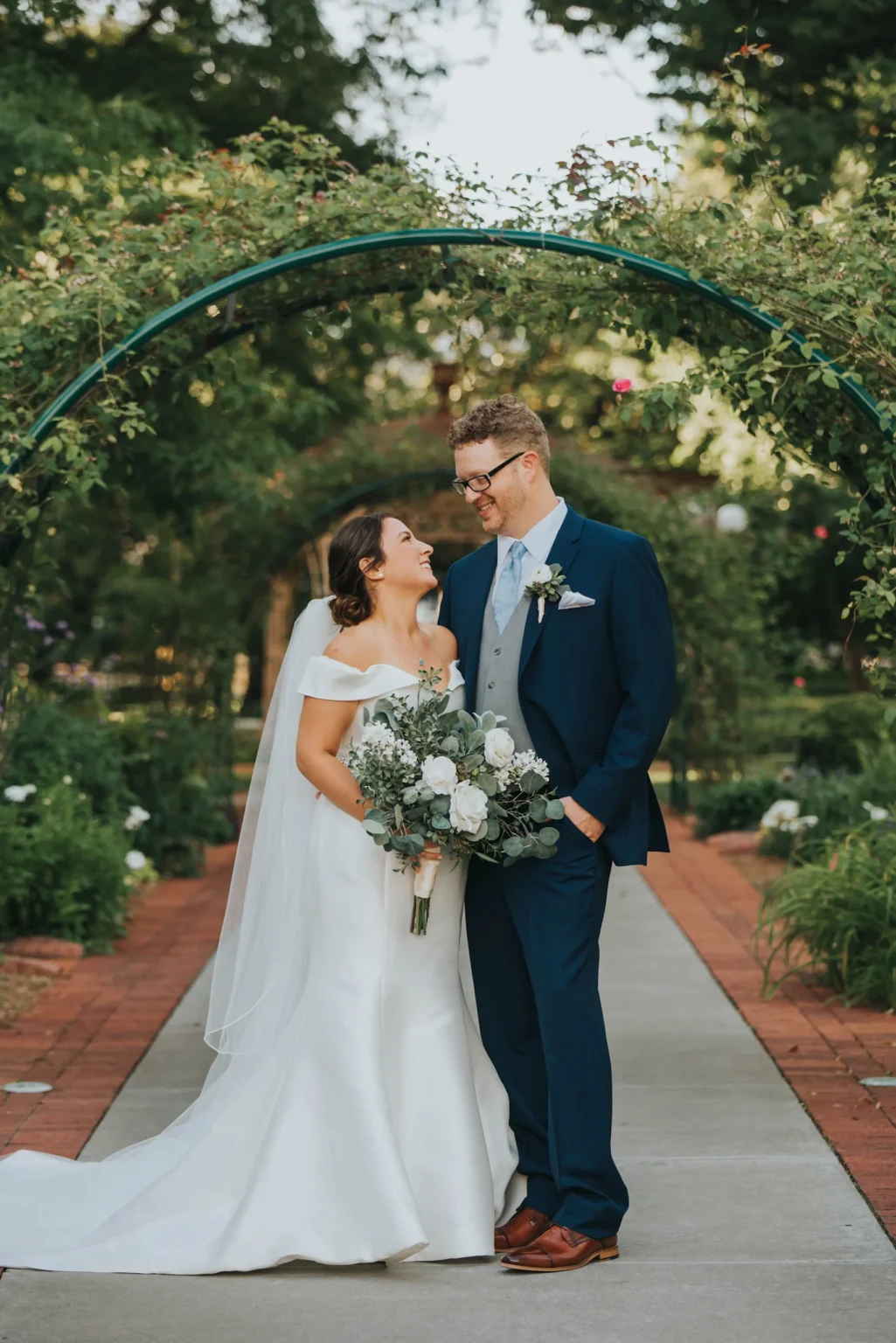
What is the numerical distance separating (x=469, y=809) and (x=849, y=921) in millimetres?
3581

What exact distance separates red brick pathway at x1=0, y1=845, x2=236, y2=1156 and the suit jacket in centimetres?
207

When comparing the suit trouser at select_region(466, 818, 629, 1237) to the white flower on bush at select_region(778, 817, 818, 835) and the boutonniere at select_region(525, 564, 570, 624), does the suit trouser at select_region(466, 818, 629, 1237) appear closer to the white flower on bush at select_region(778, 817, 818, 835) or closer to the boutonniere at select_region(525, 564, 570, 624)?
the boutonniere at select_region(525, 564, 570, 624)

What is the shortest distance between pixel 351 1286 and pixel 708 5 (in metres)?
9.28

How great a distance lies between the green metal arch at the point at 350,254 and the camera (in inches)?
219

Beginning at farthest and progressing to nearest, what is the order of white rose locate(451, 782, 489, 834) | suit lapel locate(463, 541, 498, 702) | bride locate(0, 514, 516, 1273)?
suit lapel locate(463, 541, 498, 702) → bride locate(0, 514, 516, 1273) → white rose locate(451, 782, 489, 834)

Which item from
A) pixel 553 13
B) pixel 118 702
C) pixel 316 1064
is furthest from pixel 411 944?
pixel 118 702

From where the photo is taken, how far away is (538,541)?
14.4 ft

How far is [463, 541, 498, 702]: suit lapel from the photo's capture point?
174 inches

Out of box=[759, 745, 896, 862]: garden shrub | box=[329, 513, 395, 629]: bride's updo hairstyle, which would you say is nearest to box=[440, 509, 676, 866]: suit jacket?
box=[329, 513, 395, 629]: bride's updo hairstyle

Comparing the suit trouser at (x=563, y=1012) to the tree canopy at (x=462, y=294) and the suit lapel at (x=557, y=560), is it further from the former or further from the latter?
the tree canopy at (x=462, y=294)

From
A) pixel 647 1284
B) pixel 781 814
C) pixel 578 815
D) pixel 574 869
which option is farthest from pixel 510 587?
pixel 781 814

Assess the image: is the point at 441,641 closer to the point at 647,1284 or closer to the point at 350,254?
the point at 647,1284

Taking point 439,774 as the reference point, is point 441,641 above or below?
above

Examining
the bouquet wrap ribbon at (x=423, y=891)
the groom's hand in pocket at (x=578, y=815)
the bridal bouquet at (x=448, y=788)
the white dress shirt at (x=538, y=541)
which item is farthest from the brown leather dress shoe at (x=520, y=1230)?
the white dress shirt at (x=538, y=541)
